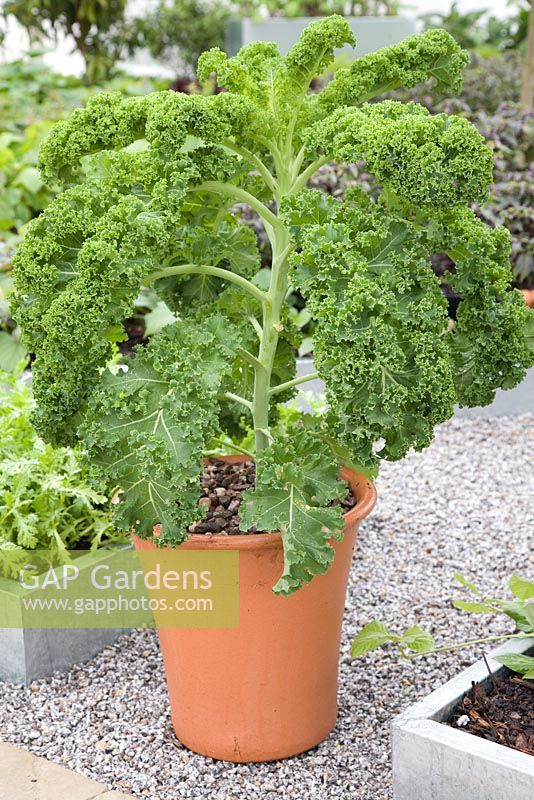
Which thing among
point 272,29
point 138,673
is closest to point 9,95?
point 272,29

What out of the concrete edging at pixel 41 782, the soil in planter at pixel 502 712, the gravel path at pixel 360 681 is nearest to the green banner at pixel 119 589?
the gravel path at pixel 360 681

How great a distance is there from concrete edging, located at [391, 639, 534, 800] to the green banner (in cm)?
48

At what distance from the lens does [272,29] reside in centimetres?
966

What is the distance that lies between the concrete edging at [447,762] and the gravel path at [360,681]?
12.7 inches

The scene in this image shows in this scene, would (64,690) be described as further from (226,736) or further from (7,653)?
(226,736)

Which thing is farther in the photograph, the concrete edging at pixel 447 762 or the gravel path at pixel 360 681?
the gravel path at pixel 360 681

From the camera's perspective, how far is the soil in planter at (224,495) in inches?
99.0

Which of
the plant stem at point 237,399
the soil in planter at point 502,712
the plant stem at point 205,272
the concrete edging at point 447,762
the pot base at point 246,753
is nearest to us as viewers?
the concrete edging at point 447,762

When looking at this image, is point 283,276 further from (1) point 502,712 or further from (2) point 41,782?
(2) point 41,782

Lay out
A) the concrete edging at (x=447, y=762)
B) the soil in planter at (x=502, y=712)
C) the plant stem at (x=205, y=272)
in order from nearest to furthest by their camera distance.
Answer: the concrete edging at (x=447, y=762) < the soil in planter at (x=502, y=712) < the plant stem at (x=205, y=272)

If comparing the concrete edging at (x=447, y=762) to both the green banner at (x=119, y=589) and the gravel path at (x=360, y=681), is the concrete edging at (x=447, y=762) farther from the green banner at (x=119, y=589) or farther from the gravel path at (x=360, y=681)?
the green banner at (x=119, y=589)

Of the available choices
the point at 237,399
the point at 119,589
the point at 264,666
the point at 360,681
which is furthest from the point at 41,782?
the point at 237,399

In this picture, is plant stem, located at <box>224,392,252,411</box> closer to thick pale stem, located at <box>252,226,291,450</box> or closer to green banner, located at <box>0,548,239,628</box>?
thick pale stem, located at <box>252,226,291,450</box>

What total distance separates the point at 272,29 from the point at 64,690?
7.93m
